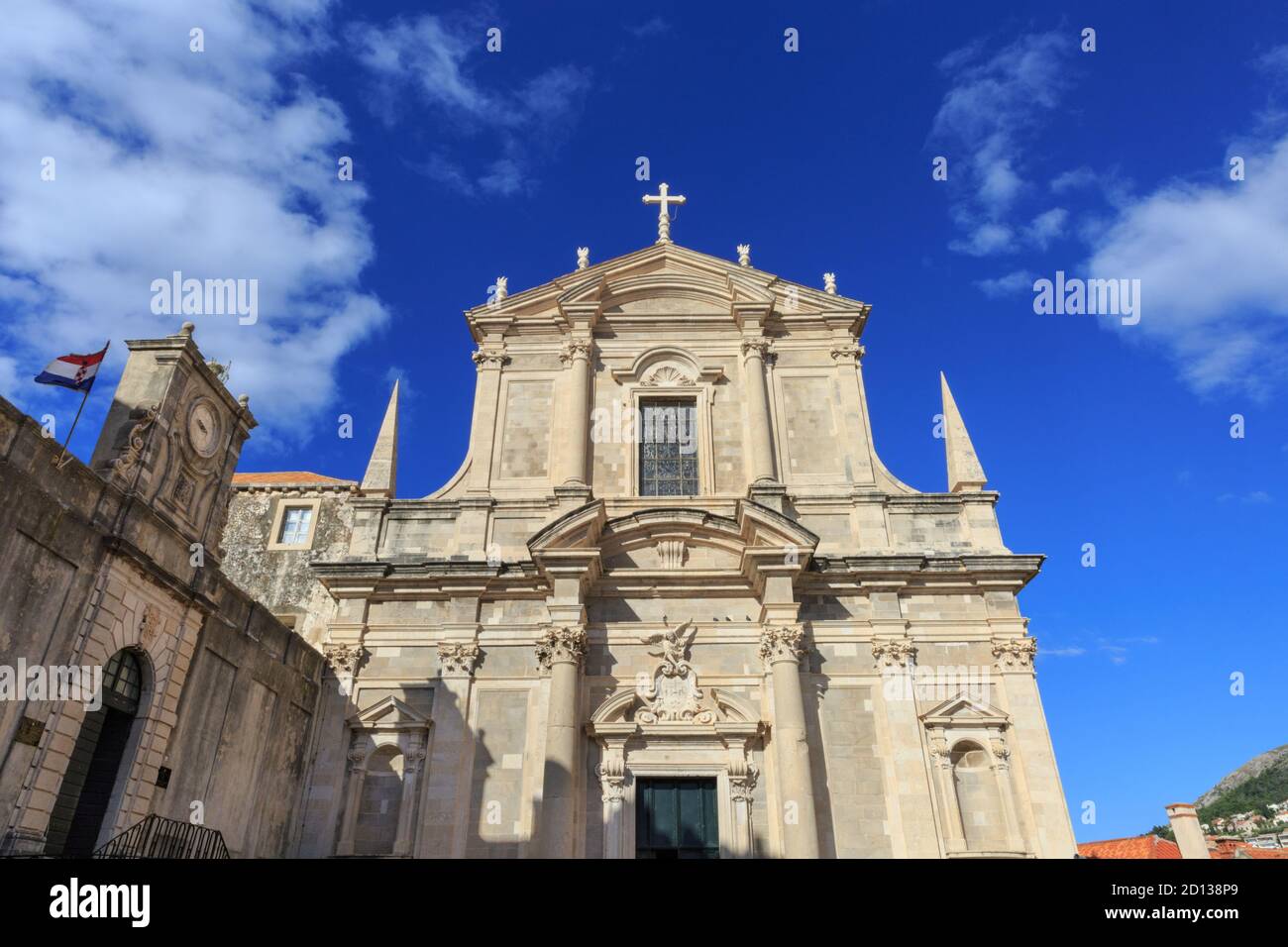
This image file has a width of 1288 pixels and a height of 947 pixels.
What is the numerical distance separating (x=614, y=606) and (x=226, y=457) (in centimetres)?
723

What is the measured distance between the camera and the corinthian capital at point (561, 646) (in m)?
15.4

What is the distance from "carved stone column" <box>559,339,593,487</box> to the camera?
1766 cm

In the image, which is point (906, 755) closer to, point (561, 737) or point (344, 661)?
point (561, 737)

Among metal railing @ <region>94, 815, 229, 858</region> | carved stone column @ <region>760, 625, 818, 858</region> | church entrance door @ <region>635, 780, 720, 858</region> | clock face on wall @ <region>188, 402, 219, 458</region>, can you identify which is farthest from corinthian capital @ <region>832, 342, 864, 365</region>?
metal railing @ <region>94, 815, 229, 858</region>

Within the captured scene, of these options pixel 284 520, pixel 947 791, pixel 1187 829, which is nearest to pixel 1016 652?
pixel 947 791

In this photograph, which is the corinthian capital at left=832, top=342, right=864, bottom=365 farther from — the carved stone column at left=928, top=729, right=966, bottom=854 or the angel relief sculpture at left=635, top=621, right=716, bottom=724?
the carved stone column at left=928, top=729, right=966, bottom=854

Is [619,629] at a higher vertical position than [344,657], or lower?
higher

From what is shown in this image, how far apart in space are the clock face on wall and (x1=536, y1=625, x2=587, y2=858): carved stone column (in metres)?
6.40

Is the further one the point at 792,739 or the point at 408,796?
the point at 408,796

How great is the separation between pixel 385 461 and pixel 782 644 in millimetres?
8929

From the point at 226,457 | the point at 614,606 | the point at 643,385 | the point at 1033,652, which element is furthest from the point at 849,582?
the point at 226,457

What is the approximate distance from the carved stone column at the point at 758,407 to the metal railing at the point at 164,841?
36.3 ft

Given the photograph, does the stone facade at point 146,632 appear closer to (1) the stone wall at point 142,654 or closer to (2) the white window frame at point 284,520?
(1) the stone wall at point 142,654

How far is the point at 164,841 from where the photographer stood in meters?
10.5
